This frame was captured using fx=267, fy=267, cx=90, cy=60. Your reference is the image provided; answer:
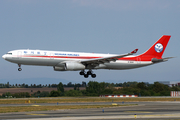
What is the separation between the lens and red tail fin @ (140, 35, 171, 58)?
59197 millimetres

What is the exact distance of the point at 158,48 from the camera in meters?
60.2

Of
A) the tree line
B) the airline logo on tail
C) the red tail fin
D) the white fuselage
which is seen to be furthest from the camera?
the tree line

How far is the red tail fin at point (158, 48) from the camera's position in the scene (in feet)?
194

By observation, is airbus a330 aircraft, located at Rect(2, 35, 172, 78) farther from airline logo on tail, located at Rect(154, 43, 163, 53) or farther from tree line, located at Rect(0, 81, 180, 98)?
tree line, located at Rect(0, 81, 180, 98)

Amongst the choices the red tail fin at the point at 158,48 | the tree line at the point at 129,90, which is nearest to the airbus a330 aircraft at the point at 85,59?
the red tail fin at the point at 158,48

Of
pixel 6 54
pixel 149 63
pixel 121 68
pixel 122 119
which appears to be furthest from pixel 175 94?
pixel 122 119

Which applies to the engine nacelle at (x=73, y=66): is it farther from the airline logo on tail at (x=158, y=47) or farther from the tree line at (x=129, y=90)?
the tree line at (x=129, y=90)

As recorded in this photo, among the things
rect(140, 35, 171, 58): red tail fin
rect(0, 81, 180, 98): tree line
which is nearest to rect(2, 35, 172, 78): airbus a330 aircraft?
rect(140, 35, 171, 58): red tail fin

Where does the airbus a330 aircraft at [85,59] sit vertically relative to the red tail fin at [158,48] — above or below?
below

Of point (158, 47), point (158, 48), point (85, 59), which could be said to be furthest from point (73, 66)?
point (158, 47)

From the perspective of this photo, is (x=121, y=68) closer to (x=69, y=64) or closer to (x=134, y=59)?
(x=134, y=59)

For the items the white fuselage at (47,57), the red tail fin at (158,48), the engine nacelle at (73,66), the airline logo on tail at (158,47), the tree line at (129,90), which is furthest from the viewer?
the tree line at (129,90)

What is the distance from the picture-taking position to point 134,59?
56844mm

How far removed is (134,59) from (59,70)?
1613 centimetres
